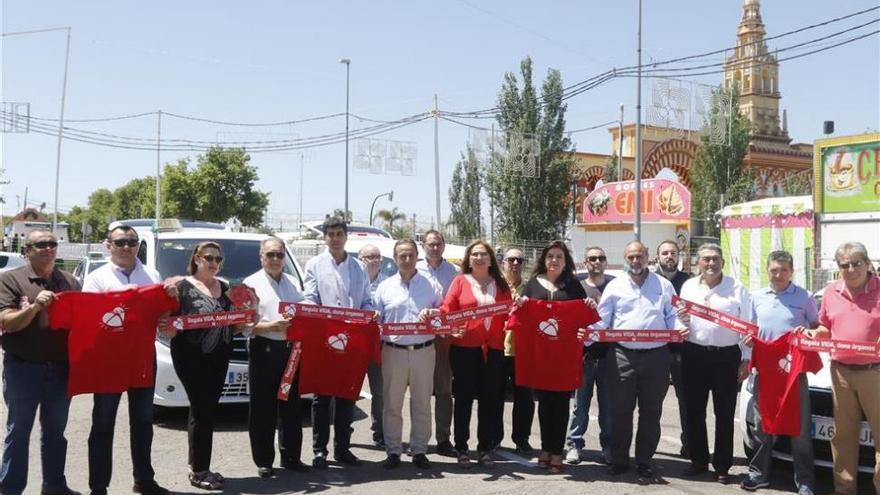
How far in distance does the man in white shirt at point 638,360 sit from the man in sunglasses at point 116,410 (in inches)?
142

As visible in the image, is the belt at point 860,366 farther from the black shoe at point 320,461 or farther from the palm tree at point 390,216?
the palm tree at point 390,216

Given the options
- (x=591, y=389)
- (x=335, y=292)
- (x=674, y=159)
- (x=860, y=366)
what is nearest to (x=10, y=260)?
(x=335, y=292)

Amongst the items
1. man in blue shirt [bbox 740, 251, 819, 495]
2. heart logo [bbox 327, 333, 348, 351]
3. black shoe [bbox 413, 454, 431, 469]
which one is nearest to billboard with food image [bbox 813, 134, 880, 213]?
man in blue shirt [bbox 740, 251, 819, 495]

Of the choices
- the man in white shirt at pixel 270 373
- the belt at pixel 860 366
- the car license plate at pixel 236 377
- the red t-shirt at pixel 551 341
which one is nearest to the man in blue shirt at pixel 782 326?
the belt at pixel 860 366

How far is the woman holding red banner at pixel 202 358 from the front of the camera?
19.8 ft

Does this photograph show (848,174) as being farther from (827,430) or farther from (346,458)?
(346,458)

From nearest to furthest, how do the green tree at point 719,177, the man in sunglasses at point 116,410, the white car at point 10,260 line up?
the man in sunglasses at point 116,410 → the white car at point 10,260 → the green tree at point 719,177

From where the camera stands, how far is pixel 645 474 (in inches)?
256

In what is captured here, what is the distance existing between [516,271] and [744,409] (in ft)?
7.82

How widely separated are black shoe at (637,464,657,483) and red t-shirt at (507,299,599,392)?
33.2 inches

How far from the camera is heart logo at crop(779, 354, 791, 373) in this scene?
20.5 ft

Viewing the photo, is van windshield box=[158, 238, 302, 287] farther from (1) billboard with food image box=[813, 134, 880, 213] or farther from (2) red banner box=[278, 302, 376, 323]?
(1) billboard with food image box=[813, 134, 880, 213]

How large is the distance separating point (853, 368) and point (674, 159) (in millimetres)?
45288

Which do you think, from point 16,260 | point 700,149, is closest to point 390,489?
point 16,260
